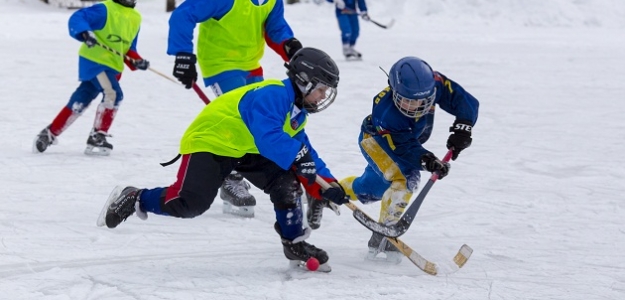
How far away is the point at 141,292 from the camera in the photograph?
3.80 metres

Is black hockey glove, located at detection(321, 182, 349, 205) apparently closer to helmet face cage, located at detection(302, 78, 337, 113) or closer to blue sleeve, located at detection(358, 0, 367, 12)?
helmet face cage, located at detection(302, 78, 337, 113)

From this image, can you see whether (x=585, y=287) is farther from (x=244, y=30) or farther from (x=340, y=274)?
(x=244, y=30)

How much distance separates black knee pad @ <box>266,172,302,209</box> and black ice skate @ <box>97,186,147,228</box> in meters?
0.65

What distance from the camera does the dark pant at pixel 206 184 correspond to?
13.6 feet

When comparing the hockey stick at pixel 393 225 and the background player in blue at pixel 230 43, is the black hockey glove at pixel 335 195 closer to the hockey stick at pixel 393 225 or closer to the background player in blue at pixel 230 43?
the hockey stick at pixel 393 225

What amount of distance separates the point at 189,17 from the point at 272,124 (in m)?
1.68

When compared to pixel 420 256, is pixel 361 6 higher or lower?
lower

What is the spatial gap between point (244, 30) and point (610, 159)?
3235 mm

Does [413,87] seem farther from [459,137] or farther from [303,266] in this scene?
[303,266]

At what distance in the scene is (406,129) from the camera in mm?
4648

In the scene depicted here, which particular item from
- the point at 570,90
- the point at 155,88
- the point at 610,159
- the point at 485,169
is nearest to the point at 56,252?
the point at 485,169

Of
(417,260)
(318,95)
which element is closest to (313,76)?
(318,95)

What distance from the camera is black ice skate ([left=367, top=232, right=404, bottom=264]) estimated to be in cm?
445

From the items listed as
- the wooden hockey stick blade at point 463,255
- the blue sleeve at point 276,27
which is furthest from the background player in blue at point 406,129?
the blue sleeve at point 276,27
